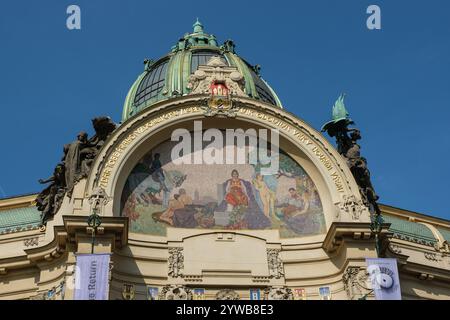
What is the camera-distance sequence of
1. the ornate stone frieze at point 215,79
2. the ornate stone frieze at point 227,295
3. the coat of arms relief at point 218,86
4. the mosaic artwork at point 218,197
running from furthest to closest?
the ornate stone frieze at point 215,79 < the coat of arms relief at point 218,86 < the mosaic artwork at point 218,197 < the ornate stone frieze at point 227,295

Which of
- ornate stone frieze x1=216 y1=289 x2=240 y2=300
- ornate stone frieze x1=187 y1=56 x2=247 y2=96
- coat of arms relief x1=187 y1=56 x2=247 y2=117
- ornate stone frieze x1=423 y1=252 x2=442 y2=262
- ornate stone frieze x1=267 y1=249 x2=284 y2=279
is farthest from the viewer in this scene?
ornate stone frieze x1=423 y1=252 x2=442 y2=262

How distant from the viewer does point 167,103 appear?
2350cm

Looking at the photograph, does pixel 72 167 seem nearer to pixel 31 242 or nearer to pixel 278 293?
pixel 31 242

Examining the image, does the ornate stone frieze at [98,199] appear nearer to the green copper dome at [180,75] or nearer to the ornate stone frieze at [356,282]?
the ornate stone frieze at [356,282]

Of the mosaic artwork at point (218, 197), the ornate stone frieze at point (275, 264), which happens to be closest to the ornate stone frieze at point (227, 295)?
the ornate stone frieze at point (275, 264)

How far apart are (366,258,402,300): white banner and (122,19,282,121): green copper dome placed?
13717mm

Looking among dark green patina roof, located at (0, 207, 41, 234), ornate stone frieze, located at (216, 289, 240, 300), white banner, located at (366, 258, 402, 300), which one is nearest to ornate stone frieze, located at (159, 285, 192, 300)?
ornate stone frieze, located at (216, 289, 240, 300)

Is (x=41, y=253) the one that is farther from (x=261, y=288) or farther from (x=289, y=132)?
(x=289, y=132)

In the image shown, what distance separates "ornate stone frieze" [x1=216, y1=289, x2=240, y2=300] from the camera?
21312 mm

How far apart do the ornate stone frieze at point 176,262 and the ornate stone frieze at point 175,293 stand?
0.40 metres

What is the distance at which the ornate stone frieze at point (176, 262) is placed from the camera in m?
21.5

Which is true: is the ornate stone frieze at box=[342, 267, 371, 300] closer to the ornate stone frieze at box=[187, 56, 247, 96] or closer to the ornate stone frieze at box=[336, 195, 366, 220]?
the ornate stone frieze at box=[336, 195, 366, 220]
